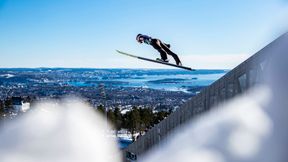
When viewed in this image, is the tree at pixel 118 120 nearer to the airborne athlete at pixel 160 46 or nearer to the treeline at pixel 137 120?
the treeline at pixel 137 120

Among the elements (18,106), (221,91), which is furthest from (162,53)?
(18,106)

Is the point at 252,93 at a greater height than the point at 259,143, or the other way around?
the point at 252,93

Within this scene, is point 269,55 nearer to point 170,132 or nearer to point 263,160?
point 263,160

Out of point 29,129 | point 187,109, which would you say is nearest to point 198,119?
point 187,109

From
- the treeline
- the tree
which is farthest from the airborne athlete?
the tree

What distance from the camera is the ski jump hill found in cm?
1257

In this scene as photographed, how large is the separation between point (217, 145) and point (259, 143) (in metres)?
1.38

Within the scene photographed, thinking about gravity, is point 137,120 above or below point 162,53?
below

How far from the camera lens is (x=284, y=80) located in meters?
11.1

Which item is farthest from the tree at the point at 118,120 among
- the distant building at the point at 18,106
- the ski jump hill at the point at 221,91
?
the ski jump hill at the point at 221,91

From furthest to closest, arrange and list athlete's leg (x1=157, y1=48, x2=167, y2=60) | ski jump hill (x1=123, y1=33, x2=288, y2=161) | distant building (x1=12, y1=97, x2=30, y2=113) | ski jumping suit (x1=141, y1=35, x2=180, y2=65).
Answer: distant building (x1=12, y1=97, x2=30, y2=113) → athlete's leg (x1=157, y1=48, x2=167, y2=60) → ski jumping suit (x1=141, y1=35, x2=180, y2=65) → ski jump hill (x1=123, y1=33, x2=288, y2=161)

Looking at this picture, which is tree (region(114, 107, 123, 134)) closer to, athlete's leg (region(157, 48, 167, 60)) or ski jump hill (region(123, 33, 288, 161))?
ski jump hill (region(123, 33, 288, 161))

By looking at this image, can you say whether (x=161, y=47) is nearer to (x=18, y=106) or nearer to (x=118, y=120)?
(x=118, y=120)

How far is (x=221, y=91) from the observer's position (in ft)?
47.0
